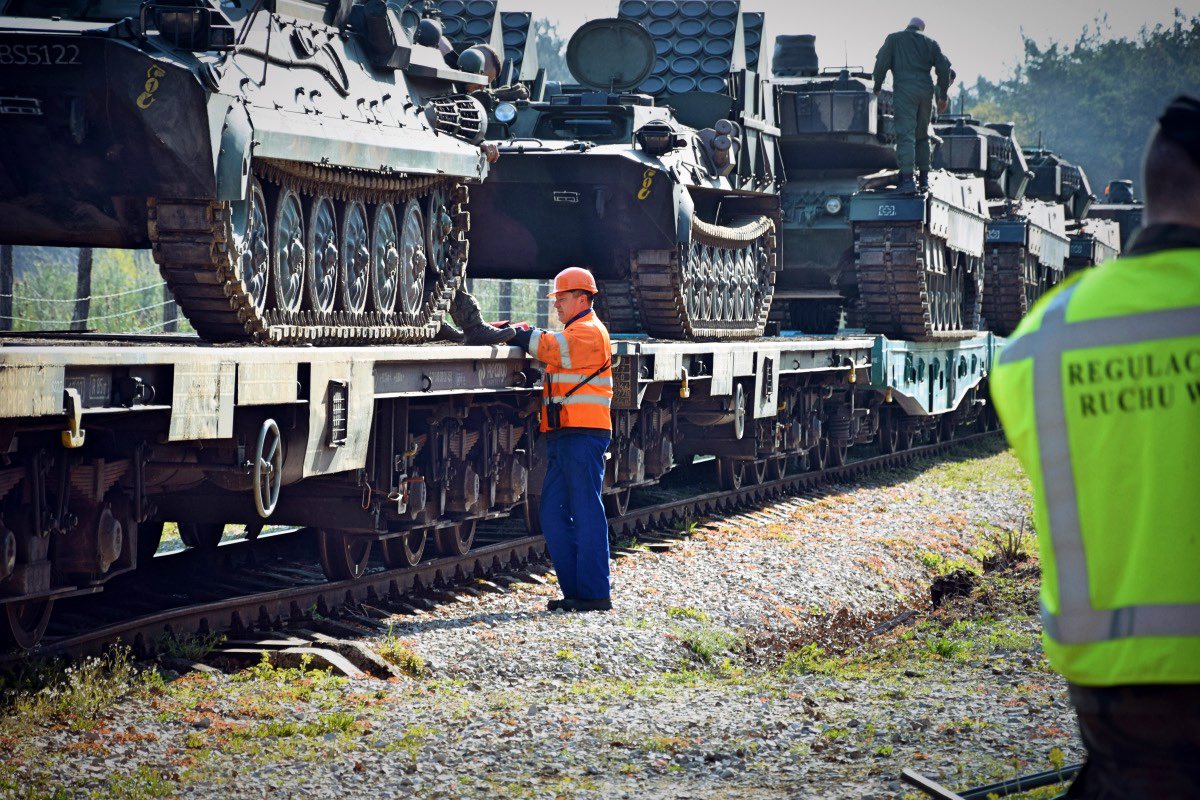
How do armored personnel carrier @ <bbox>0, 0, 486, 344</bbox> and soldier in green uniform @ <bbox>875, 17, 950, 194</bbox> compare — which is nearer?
armored personnel carrier @ <bbox>0, 0, 486, 344</bbox>

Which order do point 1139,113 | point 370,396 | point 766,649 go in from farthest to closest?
point 1139,113
point 766,649
point 370,396

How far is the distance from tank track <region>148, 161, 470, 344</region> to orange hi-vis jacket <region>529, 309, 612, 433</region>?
1553mm

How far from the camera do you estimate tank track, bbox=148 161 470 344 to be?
9336 millimetres

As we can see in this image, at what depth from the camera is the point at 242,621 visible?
8.82m

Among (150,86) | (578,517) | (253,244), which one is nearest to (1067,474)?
(578,517)

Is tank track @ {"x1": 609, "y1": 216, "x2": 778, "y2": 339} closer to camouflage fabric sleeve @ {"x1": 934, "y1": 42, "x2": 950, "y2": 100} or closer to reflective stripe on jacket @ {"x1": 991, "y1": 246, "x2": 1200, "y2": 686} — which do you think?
camouflage fabric sleeve @ {"x1": 934, "y1": 42, "x2": 950, "y2": 100}

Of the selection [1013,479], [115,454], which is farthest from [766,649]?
[1013,479]

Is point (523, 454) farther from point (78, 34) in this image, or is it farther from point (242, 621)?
point (78, 34)

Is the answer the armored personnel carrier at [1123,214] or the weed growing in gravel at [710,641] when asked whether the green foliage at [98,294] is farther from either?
the armored personnel carrier at [1123,214]

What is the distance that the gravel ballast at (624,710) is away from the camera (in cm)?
583

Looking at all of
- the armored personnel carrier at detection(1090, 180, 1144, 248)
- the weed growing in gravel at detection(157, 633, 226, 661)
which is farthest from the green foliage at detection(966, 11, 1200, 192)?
the weed growing in gravel at detection(157, 633, 226, 661)

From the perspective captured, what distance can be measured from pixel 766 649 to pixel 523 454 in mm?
2676

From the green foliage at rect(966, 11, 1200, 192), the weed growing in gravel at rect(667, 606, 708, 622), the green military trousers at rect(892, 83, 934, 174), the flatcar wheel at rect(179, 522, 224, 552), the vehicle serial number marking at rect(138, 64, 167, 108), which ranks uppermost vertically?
the green foliage at rect(966, 11, 1200, 192)

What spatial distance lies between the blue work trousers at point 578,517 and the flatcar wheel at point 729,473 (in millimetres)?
5768
